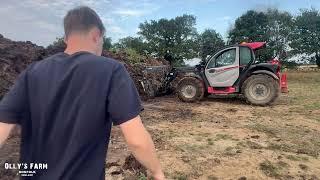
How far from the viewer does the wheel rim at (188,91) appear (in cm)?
1332

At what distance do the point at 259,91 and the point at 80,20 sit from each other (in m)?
11.2

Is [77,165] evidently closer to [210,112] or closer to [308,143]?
[308,143]

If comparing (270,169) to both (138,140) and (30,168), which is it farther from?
(30,168)

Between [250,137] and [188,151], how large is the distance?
1764 millimetres

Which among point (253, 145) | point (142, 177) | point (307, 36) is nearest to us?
point (142, 177)

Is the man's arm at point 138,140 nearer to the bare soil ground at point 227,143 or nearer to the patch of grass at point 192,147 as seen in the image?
the bare soil ground at point 227,143

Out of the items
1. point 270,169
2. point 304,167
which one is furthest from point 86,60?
point 304,167

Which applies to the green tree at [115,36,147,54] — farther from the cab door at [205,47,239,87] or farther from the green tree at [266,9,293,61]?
the cab door at [205,47,239,87]

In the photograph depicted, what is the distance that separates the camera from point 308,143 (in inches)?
315

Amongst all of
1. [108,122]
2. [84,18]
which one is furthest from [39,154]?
[84,18]

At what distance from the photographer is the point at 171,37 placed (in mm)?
34750

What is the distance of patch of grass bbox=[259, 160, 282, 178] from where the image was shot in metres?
6.10

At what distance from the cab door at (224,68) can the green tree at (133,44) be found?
A: 20.2 metres

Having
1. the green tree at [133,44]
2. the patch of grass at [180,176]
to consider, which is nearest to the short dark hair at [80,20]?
the patch of grass at [180,176]
